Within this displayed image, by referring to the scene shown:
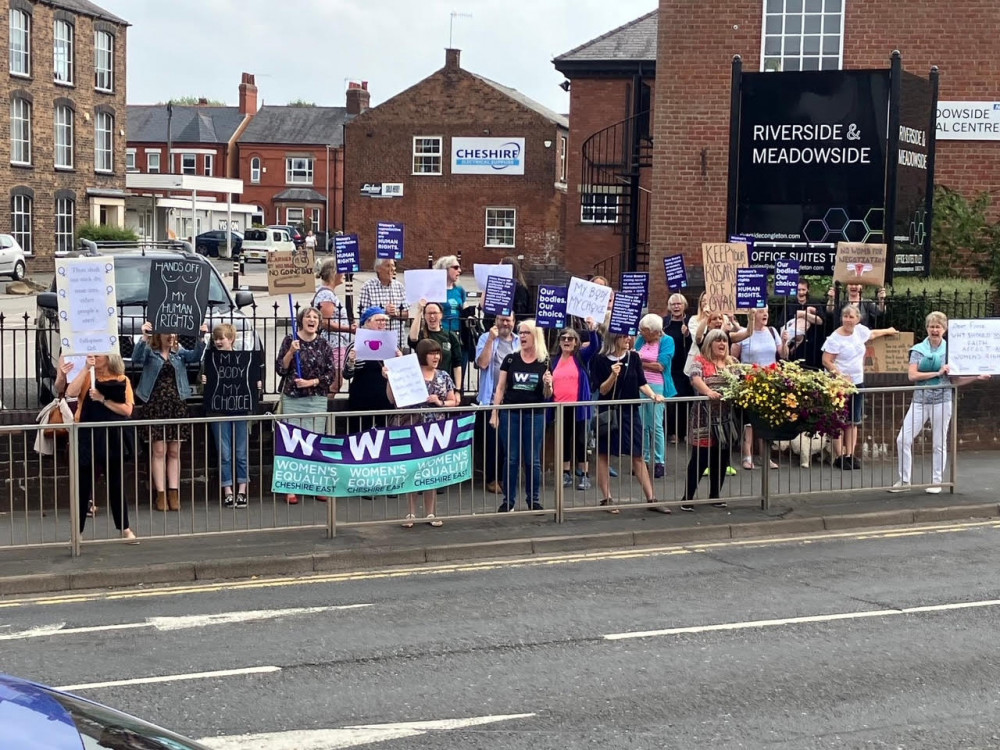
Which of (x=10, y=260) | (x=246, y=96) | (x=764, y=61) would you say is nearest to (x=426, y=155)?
(x=10, y=260)

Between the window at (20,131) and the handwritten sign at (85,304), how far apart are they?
142 feet

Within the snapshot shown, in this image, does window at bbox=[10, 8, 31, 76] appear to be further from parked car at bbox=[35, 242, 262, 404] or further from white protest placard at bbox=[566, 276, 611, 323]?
white protest placard at bbox=[566, 276, 611, 323]

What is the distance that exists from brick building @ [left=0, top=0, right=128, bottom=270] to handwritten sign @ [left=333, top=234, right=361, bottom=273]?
131ft

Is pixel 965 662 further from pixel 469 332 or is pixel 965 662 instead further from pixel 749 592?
pixel 469 332

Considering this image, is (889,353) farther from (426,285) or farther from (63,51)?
(63,51)

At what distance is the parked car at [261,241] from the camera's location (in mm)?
65062

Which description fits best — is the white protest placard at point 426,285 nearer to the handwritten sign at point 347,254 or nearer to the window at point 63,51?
the handwritten sign at point 347,254

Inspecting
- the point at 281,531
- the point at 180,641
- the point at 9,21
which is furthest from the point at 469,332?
the point at 9,21

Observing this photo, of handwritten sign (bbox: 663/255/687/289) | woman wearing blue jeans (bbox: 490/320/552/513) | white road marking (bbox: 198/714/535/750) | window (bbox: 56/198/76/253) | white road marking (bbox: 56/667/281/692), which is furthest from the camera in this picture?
window (bbox: 56/198/76/253)

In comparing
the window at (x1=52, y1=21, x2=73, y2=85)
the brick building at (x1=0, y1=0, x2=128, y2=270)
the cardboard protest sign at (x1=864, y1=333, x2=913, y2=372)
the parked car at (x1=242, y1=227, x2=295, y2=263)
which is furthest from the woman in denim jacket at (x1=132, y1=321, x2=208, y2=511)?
the parked car at (x1=242, y1=227, x2=295, y2=263)

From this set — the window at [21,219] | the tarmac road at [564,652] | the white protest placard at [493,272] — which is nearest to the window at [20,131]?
the window at [21,219]

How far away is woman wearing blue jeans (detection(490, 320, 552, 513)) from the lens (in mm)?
12266

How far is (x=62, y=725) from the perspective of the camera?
3.15m

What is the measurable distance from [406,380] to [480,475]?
1.15 metres
